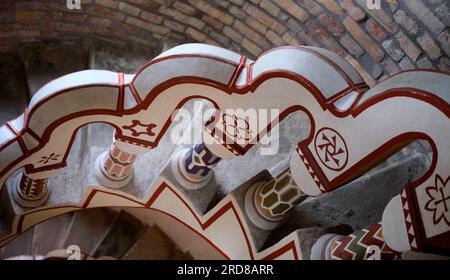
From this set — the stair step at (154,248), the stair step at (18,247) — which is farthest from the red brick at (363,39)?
the stair step at (18,247)

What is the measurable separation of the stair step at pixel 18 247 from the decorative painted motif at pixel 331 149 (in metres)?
3.08

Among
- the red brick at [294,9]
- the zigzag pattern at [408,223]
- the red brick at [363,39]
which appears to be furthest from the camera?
the red brick at [294,9]

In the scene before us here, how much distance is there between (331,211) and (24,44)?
8.49ft

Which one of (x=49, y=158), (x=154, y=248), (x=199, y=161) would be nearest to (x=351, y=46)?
(x=199, y=161)

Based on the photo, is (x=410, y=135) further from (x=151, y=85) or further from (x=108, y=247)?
(x=108, y=247)

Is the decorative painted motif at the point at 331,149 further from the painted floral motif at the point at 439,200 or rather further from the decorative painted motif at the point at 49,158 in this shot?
the decorative painted motif at the point at 49,158

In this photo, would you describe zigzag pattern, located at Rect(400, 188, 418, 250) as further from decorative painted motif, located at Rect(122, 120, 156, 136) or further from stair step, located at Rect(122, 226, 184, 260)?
stair step, located at Rect(122, 226, 184, 260)

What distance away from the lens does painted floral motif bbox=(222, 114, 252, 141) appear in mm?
3111

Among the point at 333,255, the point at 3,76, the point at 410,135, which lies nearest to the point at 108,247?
the point at 3,76

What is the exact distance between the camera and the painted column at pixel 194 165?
3.75 m

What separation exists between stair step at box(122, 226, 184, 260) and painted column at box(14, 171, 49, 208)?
1233mm

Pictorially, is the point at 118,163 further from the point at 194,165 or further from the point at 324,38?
the point at 324,38

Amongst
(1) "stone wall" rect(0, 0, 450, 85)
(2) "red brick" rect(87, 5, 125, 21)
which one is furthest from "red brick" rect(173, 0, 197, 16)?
(2) "red brick" rect(87, 5, 125, 21)

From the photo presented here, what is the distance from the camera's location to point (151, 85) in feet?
10.0
